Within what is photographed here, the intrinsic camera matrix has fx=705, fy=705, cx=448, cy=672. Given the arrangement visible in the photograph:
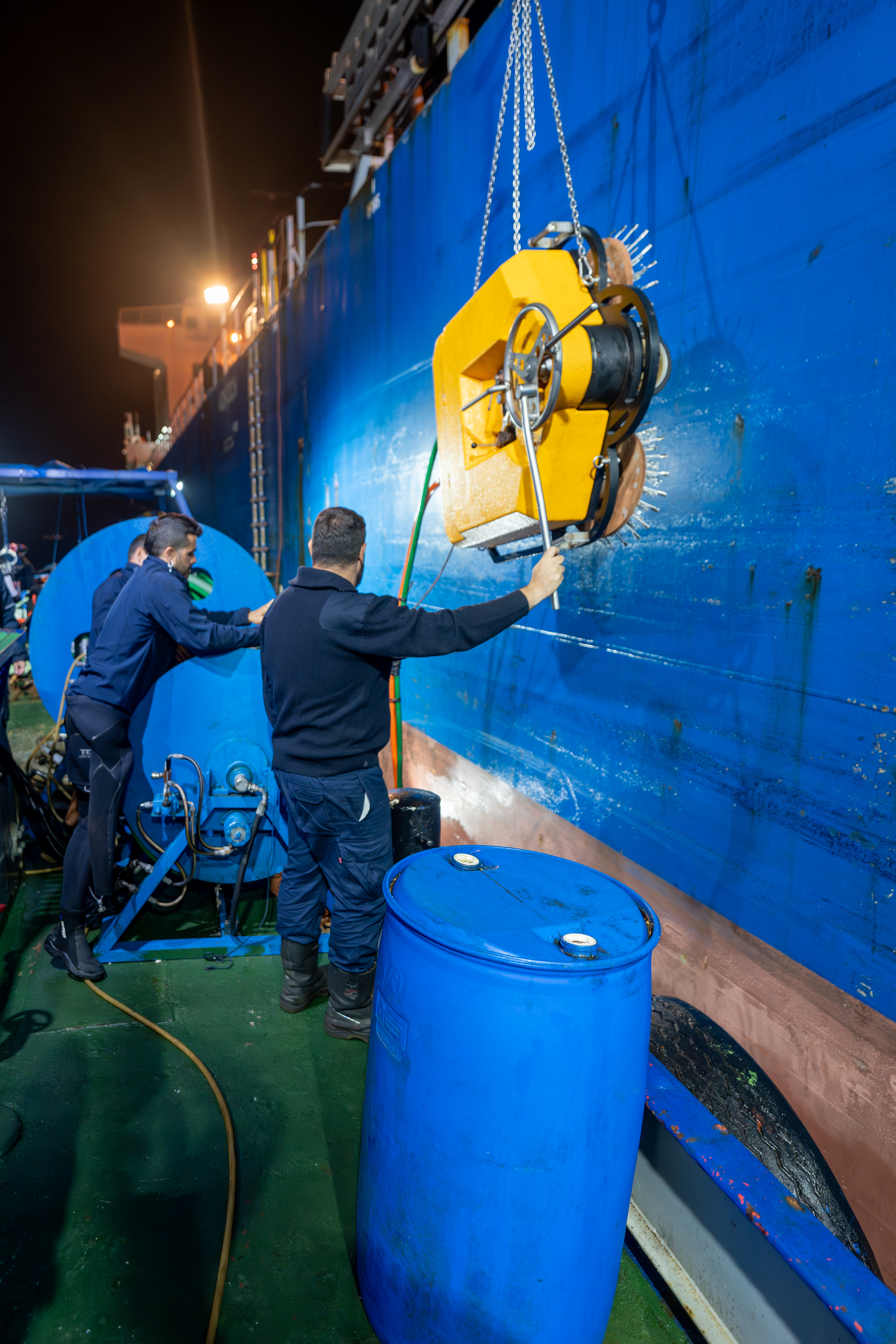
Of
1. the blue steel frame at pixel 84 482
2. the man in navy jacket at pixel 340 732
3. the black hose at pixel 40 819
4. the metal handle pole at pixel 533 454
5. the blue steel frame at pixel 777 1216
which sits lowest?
the black hose at pixel 40 819

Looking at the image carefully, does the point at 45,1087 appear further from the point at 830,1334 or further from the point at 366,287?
the point at 366,287

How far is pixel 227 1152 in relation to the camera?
223 cm

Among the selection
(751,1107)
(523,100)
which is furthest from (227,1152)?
(523,100)

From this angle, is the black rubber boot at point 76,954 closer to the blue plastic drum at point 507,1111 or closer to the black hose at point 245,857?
the black hose at point 245,857

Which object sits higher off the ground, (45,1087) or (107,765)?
(107,765)

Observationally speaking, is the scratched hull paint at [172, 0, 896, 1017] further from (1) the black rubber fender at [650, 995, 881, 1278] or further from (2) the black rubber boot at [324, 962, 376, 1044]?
(2) the black rubber boot at [324, 962, 376, 1044]

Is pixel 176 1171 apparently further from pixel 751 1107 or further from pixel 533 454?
pixel 533 454

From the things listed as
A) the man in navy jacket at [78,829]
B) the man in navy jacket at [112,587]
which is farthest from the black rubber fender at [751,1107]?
the man in navy jacket at [112,587]

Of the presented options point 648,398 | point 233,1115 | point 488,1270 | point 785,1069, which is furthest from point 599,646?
point 233,1115

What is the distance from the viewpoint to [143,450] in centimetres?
2991

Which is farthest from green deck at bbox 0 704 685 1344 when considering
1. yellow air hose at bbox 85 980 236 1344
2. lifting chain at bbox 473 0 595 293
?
lifting chain at bbox 473 0 595 293

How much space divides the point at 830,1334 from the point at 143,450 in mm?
33436

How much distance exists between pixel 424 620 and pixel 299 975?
1.65m

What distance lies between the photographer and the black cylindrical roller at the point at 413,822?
3.13 meters
